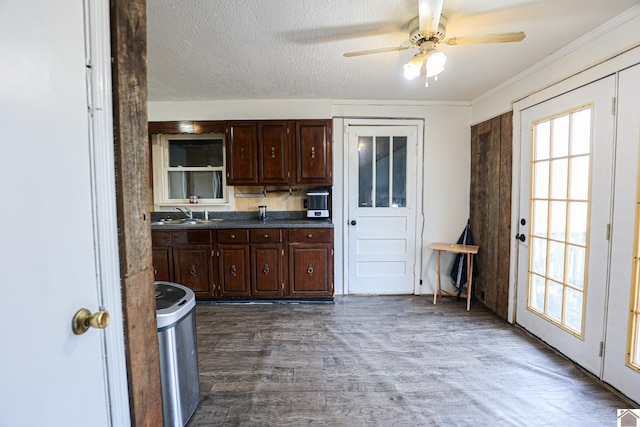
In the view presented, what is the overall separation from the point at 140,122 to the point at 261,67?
189cm

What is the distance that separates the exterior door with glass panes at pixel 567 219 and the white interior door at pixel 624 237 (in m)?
0.06

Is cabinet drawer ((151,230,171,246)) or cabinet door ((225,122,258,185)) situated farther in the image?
cabinet door ((225,122,258,185))

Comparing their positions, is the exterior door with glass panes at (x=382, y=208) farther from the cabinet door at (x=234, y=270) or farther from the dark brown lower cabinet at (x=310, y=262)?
the cabinet door at (x=234, y=270)

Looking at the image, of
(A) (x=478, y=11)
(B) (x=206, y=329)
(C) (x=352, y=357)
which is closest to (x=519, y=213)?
(A) (x=478, y=11)

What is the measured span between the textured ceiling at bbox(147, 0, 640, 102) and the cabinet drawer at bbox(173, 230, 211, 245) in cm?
160

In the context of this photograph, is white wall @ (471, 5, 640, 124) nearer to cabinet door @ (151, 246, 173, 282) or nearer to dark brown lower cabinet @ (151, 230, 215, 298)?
dark brown lower cabinet @ (151, 230, 215, 298)

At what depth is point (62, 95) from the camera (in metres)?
0.67

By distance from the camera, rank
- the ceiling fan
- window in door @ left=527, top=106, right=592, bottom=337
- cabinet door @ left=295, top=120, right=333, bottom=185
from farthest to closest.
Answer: cabinet door @ left=295, top=120, right=333, bottom=185 < window in door @ left=527, top=106, right=592, bottom=337 < the ceiling fan

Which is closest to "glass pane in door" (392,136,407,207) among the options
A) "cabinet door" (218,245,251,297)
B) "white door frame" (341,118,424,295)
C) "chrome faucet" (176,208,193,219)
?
"white door frame" (341,118,424,295)

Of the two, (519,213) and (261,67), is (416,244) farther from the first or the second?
(261,67)

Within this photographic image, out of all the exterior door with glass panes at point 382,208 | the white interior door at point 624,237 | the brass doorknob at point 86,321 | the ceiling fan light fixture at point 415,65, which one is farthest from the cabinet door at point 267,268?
the white interior door at point 624,237

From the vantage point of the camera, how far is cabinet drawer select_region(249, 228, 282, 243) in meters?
3.18

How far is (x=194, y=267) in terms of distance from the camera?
3.21 meters

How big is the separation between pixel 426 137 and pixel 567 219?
1.78m
